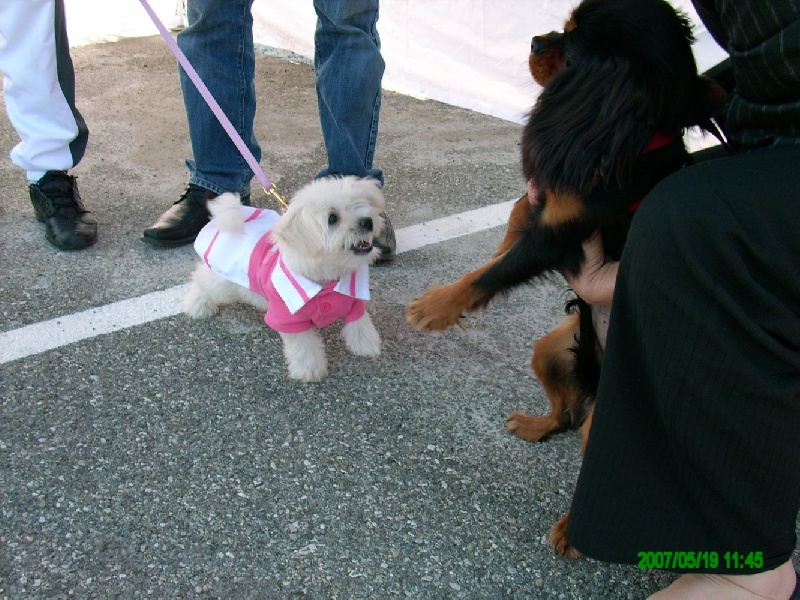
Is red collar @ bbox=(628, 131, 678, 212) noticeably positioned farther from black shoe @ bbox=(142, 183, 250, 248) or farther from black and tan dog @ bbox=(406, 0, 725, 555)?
black shoe @ bbox=(142, 183, 250, 248)

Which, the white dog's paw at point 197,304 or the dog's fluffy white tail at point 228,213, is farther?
the white dog's paw at point 197,304

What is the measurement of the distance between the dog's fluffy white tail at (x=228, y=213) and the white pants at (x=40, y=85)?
3.50 feet

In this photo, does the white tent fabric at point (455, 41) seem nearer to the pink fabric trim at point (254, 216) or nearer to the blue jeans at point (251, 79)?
the blue jeans at point (251, 79)

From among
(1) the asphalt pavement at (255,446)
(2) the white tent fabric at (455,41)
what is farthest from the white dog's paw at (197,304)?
Answer: (2) the white tent fabric at (455,41)

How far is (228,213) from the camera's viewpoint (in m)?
2.24

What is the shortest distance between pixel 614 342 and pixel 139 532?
119 centimetres

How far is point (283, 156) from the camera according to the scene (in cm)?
386

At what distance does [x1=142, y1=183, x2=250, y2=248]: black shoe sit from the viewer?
289 centimetres

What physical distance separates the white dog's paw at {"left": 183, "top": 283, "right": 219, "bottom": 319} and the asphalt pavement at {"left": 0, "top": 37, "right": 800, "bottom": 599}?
1.4 inches

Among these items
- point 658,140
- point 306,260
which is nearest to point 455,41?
point 306,260

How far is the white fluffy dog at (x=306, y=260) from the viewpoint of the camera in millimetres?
2084

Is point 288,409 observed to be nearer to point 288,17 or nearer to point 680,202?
point 680,202

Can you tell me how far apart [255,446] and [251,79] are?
174 centimetres

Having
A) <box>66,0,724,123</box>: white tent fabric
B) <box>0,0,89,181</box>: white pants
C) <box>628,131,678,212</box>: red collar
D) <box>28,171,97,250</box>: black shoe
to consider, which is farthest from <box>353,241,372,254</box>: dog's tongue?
<box>66,0,724,123</box>: white tent fabric
